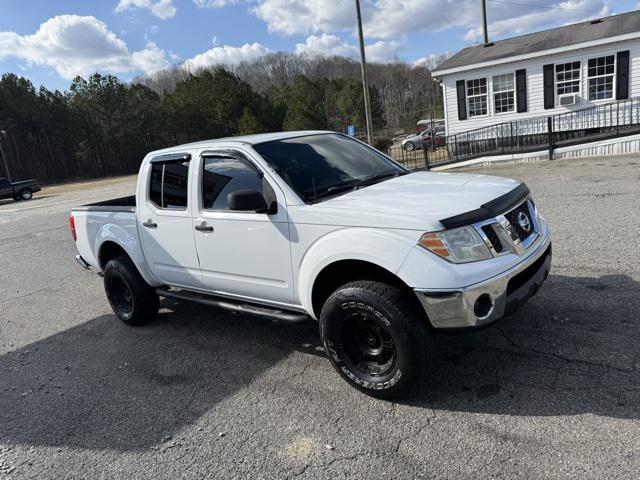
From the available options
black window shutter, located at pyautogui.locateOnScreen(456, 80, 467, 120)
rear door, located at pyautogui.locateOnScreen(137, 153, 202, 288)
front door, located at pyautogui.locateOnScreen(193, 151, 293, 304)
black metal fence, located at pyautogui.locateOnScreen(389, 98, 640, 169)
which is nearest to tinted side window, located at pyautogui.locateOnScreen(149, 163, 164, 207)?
rear door, located at pyautogui.locateOnScreen(137, 153, 202, 288)

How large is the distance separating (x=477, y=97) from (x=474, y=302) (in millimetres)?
18691

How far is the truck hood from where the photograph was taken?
10.3 feet

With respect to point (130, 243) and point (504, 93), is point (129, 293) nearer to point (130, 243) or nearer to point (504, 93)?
point (130, 243)

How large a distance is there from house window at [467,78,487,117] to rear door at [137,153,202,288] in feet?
57.5

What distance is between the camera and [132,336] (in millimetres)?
5199

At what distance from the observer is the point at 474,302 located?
2963mm

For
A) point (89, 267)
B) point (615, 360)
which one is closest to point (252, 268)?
point (615, 360)

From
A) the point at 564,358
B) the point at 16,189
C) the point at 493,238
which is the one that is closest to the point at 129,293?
the point at 493,238

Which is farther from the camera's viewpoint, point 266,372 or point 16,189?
point 16,189

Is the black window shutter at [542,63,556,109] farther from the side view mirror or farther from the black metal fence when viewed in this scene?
the side view mirror

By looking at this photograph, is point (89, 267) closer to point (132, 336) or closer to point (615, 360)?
point (132, 336)

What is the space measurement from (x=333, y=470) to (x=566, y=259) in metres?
4.28

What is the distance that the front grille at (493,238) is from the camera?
3.14 m

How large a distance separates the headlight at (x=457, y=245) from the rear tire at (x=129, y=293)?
133 inches
